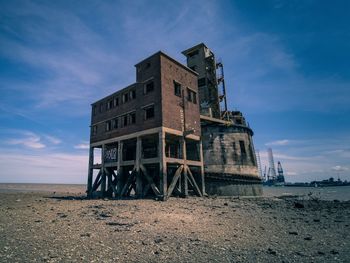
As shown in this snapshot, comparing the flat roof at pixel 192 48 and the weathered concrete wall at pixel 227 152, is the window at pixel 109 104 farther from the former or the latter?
the flat roof at pixel 192 48

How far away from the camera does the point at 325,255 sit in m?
5.86

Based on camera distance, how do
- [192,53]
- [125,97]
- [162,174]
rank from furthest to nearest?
1. [192,53]
2. [125,97]
3. [162,174]

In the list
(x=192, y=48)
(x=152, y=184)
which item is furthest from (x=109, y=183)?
(x=192, y=48)

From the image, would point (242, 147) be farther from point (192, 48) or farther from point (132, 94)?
point (192, 48)

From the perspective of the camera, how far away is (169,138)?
23.3m

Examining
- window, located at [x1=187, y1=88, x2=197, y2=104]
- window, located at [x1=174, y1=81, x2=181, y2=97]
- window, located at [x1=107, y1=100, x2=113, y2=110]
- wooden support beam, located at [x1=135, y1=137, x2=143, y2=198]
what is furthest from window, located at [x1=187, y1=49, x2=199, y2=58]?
wooden support beam, located at [x1=135, y1=137, x2=143, y2=198]

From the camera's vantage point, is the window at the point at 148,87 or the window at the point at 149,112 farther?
the window at the point at 148,87

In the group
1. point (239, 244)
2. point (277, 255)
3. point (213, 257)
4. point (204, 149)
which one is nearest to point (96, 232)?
point (213, 257)

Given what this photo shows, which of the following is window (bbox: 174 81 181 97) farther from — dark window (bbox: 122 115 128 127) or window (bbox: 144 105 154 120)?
dark window (bbox: 122 115 128 127)

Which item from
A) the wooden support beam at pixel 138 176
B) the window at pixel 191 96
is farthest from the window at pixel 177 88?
the wooden support beam at pixel 138 176

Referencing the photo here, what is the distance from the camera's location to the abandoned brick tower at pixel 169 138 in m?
20.8

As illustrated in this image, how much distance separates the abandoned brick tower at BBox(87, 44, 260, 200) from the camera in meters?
20.8

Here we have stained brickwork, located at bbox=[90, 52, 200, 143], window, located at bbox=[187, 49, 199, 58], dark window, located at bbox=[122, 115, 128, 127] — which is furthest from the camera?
window, located at bbox=[187, 49, 199, 58]

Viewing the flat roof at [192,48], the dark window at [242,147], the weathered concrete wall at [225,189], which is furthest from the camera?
the flat roof at [192,48]
